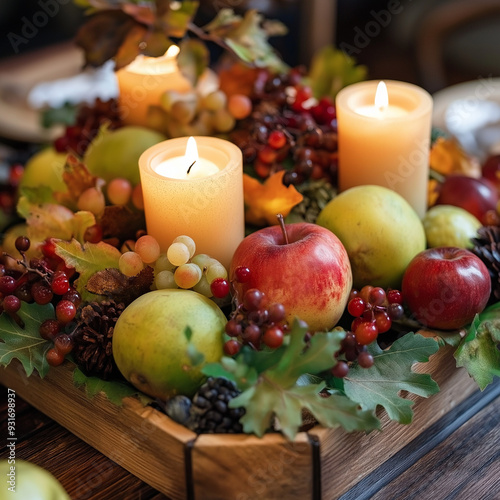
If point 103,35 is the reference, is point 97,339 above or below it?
below

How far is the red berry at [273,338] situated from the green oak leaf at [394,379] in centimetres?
7

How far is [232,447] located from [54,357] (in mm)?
188

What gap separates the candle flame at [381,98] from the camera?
2.52 ft

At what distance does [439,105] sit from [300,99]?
1.10ft

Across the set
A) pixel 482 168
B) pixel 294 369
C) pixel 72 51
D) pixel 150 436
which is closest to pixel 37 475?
pixel 150 436

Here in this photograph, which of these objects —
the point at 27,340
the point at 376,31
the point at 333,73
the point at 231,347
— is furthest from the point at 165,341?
the point at 376,31

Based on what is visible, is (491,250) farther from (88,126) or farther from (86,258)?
(88,126)

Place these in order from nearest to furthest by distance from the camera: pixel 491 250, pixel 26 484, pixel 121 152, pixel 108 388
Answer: pixel 26 484 → pixel 108 388 → pixel 491 250 → pixel 121 152

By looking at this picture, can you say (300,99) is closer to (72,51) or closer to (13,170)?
(13,170)

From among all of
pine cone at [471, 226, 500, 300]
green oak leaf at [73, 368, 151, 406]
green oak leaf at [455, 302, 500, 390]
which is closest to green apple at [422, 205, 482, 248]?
pine cone at [471, 226, 500, 300]

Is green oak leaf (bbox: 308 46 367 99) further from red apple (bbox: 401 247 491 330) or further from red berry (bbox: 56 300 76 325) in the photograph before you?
red berry (bbox: 56 300 76 325)

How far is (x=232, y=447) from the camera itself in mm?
507

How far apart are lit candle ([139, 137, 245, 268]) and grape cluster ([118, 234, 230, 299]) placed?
22 millimetres

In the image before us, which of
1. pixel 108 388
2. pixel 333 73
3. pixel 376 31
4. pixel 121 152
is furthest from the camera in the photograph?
pixel 376 31
